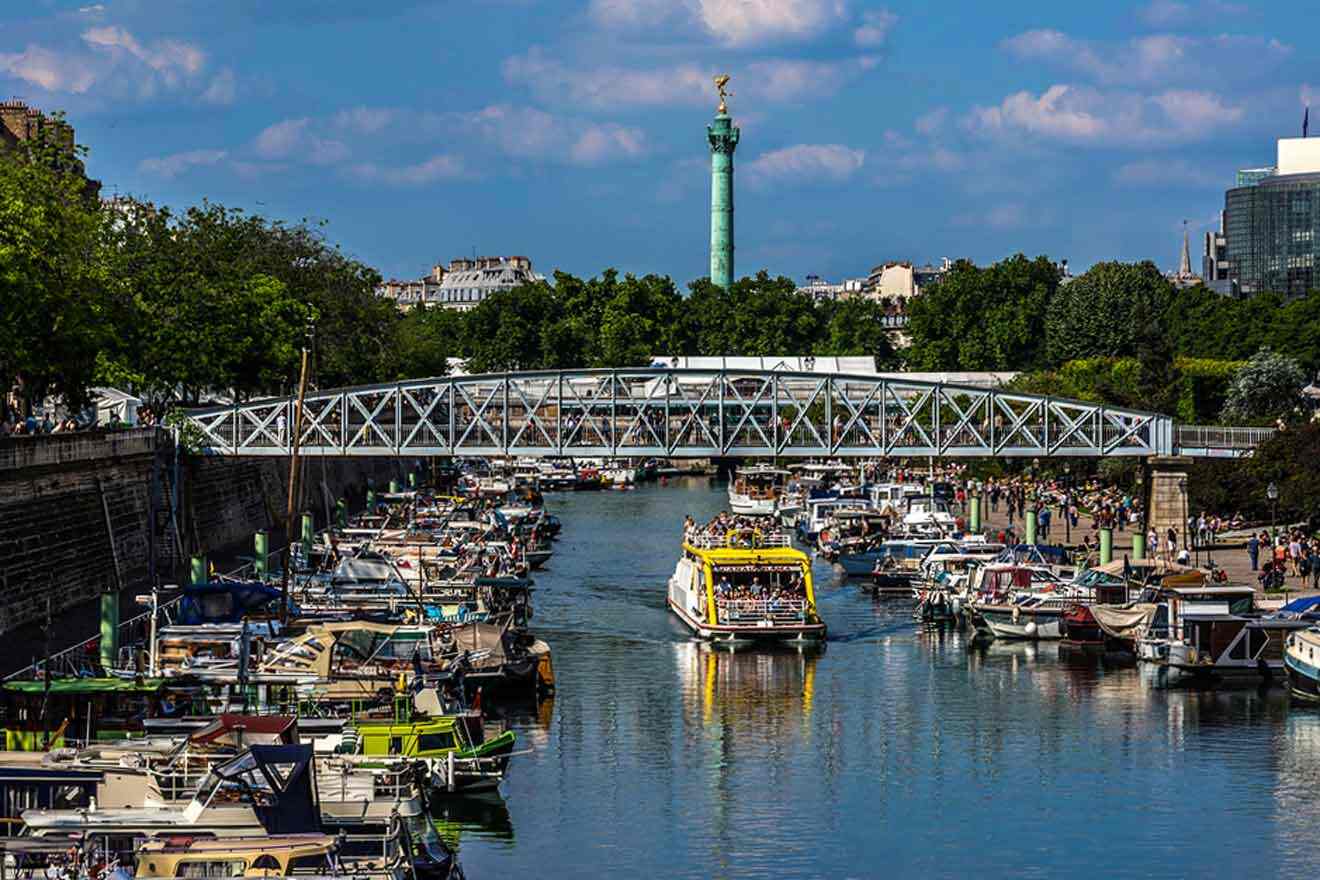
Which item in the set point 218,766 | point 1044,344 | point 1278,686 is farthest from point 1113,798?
point 1044,344

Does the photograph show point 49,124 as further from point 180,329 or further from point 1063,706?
point 1063,706

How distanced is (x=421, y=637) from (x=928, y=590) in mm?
28470

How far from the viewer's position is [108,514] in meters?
72.2

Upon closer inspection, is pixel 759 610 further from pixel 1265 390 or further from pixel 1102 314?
pixel 1102 314

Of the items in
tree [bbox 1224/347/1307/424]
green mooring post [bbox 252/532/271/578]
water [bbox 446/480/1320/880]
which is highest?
tree [bbox 1224/347/1307/424]

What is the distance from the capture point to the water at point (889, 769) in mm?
41656

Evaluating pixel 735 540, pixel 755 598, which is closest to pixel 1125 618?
pixel 755 598

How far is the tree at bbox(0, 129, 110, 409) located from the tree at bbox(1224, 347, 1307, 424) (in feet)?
227

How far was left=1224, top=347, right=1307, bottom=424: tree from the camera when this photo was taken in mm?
126250

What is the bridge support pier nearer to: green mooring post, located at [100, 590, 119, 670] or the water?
the water

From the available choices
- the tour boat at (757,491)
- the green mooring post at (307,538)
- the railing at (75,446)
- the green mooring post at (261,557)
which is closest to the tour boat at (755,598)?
the green mooring post at (261,557)

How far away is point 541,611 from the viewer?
3024 inches

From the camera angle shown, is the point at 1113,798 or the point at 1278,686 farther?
the point at 1278,686

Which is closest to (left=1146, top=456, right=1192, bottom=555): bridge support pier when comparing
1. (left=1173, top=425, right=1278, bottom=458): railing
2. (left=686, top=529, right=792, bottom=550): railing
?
(left=1173, top=425, right=1278, bottom=458): railing
